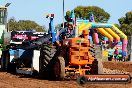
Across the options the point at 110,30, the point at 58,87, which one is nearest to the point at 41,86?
the point at 58,87

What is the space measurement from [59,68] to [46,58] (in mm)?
1081

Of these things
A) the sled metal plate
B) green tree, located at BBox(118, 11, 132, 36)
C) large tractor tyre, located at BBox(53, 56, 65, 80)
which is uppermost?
green tree, located at BBox(118, 11, 132, 36)

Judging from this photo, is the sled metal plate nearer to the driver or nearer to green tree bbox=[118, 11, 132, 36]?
the driver

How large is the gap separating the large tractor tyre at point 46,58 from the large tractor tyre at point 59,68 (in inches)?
19.5

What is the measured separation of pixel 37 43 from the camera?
19.9 meters

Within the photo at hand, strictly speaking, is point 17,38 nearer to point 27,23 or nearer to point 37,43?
point 37,43

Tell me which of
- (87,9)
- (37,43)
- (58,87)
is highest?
(87,9)

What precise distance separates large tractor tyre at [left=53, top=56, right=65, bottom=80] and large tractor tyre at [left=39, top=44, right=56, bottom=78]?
496 mm

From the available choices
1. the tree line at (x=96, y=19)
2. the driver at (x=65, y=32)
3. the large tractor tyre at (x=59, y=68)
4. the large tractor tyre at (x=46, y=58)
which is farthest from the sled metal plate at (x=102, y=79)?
the tree line at (x=96, y=19)

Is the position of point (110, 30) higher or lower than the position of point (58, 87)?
higher

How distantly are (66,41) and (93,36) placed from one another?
47.1 ft

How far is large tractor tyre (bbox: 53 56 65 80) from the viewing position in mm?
16156

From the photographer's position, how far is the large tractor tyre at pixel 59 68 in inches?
636

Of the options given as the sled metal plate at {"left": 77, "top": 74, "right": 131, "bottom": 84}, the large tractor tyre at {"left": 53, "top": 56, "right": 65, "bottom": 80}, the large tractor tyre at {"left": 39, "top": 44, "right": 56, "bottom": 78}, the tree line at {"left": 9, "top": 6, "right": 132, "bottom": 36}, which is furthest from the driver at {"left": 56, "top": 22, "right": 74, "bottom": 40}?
the tree line at {"left": 9, "top": 6, "right": 132, "bottom": 36}
